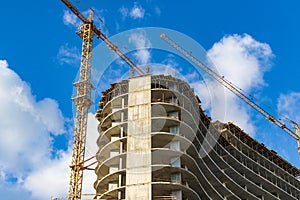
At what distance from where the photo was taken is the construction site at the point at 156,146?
85.8 m

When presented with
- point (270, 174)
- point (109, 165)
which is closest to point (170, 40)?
point (270, 174)

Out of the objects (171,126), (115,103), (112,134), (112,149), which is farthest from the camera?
(115,103)

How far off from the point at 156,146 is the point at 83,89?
2996cm

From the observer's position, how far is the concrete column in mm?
83938

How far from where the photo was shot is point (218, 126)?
114875 mm

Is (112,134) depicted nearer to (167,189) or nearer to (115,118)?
(115,118)

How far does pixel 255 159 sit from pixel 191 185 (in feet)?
134

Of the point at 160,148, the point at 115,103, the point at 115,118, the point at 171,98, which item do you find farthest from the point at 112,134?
the point at 171,98

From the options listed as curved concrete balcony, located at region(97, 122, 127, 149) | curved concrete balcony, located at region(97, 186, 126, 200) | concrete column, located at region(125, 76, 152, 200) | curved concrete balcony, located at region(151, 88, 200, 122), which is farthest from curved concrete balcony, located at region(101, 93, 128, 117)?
curved concrete balcony, located at region(97, 186, 126, 200)

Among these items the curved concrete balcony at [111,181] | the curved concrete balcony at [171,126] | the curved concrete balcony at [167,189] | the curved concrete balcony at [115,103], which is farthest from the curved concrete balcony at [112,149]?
the curved concrete balcony at [167,189]

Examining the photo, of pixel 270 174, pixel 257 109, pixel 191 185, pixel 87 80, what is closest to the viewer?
pixel 191 185

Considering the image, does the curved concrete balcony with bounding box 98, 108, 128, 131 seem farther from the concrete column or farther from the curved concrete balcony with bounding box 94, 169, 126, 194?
the curved concrete balcony with bounding box 94, 169, 126, 194

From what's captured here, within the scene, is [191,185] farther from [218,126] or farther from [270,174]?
[270,174]

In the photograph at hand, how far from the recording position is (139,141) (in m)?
88.4
